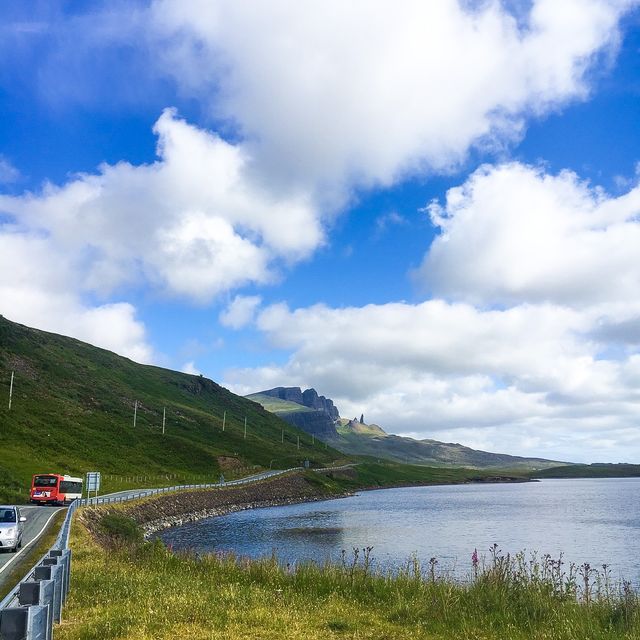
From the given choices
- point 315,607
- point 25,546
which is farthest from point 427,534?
point 315,607

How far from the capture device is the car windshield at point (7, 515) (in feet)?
103

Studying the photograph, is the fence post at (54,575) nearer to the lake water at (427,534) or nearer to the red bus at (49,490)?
the lake water at (427,534)

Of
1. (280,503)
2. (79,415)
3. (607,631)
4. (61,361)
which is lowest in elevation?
(280,503)

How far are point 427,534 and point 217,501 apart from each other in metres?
48.6

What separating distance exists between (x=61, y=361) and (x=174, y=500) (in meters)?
124

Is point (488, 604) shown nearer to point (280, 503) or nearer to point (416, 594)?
point (416, 594)

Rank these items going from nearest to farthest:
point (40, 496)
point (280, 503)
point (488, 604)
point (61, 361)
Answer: point (488, 604)
point (40, 496)
point (280, 503)
point (61, 361)

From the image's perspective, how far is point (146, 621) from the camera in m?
14.9

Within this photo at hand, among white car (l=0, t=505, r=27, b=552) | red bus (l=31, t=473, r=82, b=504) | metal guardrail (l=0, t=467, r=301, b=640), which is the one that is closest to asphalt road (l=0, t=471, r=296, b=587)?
white car (l=0, t=505, r=27, b=552)

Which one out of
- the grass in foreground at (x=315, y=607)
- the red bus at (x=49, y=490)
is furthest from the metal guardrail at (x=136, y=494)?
the grass in foreground at (x=315, y=607)

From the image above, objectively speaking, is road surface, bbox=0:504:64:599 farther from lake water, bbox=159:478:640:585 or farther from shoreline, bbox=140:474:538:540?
lake water, bbox=159:478:640:585

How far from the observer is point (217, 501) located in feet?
335

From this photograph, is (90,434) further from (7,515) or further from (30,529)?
(7,515)

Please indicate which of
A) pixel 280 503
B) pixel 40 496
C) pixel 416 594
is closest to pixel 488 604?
pixel 416 594
